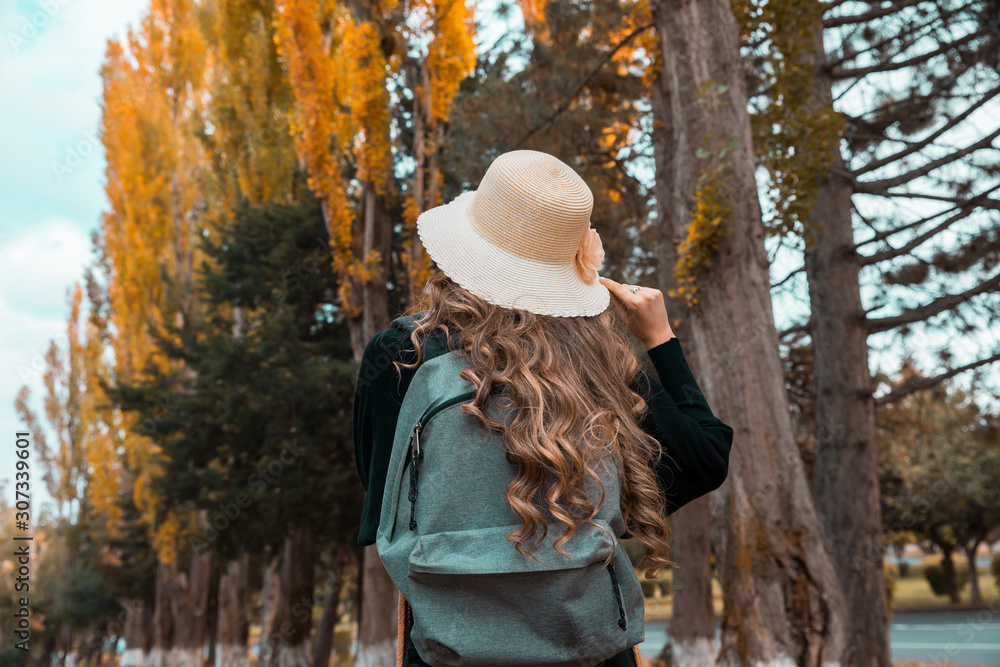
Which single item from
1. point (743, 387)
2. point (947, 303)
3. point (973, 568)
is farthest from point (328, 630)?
point (973, 568)

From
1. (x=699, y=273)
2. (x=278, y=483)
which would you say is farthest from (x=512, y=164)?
(x=278, y=483)

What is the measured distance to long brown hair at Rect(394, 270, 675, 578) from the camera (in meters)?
1.23

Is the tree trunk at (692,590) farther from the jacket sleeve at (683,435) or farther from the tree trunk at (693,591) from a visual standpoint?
the jacket sleeve at (683,435)

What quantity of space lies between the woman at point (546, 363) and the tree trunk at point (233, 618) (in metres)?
15.3

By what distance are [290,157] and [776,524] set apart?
12.6 m

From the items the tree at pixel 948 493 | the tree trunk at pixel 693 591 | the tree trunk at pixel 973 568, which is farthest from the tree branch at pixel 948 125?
the tree trunk at pixel 973 568

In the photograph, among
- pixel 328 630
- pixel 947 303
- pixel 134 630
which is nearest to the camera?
pixel 947 303

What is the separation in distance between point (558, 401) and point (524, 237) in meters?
0.39

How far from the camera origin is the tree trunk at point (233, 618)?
1526 centimetres

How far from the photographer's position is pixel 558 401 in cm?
130

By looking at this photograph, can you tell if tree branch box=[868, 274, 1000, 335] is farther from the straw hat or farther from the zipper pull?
the zipper pull

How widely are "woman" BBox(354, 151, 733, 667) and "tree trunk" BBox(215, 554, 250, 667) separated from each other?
15288mm

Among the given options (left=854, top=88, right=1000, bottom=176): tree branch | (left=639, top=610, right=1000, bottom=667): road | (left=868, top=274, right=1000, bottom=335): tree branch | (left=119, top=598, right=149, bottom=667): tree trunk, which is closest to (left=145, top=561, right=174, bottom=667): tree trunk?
(left=119, top=598, right=149, bottom=667): tree trunk

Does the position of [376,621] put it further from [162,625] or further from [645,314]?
[162,625]
